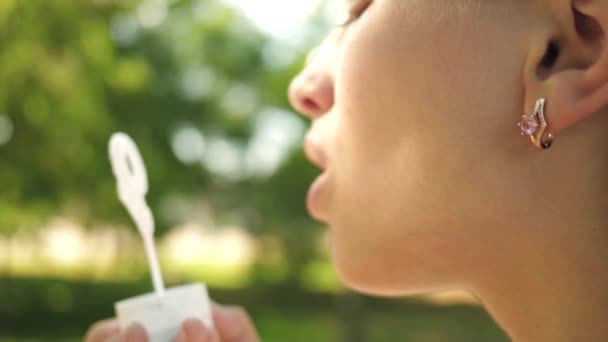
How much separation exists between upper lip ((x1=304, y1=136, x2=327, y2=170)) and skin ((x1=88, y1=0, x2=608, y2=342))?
0.26 ft

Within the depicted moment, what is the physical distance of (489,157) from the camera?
54 centimetres

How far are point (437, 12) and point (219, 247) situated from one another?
20.3 feet

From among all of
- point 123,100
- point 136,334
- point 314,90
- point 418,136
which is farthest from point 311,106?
point 123,100

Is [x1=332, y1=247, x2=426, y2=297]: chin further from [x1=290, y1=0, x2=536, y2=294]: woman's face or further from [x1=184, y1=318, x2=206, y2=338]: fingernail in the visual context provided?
[x1=184, y1=318, x2=206, y2=338]: fingernail

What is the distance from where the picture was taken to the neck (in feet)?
1.77

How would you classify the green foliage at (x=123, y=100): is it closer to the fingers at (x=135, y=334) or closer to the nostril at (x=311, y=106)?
the nostril at (x=311, y=106)

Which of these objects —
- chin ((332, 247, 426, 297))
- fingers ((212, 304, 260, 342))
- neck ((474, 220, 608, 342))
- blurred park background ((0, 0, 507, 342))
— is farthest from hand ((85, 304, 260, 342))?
blurred park background ((0, 0, 507, 342))

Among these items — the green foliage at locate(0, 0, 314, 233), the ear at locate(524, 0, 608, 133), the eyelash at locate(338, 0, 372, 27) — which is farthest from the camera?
the green foliage at locate(0, 0, 314, 233)

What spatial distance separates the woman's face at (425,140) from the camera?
1.77ft

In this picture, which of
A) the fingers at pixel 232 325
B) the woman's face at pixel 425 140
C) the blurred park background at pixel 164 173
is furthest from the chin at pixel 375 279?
the blurred park background at pixel 164 173

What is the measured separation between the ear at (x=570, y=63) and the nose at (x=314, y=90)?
0.18m

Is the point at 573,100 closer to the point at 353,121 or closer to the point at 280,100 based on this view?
the point at 353,121

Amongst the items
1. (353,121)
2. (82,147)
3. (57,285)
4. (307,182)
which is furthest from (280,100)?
(353,121)

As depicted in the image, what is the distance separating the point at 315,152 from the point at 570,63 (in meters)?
0.24
